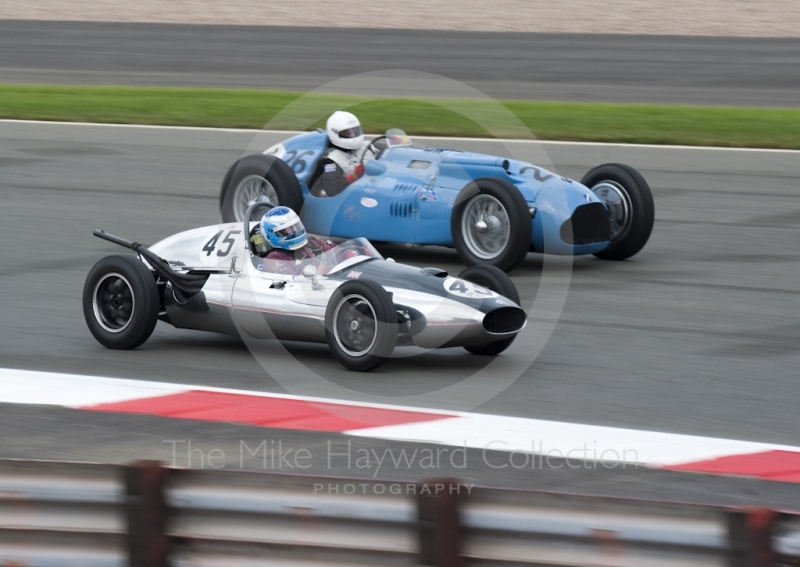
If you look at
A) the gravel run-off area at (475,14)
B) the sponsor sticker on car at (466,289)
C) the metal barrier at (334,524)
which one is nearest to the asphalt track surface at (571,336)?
the sponsor sticker on car at (466,289)

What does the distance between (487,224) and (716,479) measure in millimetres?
5086

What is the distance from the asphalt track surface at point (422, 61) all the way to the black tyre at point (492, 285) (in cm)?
1463

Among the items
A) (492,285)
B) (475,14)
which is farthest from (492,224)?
(475,14)

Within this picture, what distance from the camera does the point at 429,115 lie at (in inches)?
810

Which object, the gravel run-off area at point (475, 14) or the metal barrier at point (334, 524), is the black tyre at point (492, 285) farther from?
the gravel run-off area at point (475, 14)

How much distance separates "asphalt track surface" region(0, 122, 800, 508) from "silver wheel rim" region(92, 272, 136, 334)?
19 centimetres

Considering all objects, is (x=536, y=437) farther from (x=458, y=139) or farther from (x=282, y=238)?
(x=458, y=139)

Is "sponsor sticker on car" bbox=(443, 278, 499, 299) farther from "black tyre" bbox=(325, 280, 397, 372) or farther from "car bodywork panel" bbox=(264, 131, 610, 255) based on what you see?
"car bodywork panel" bbox=(264, 131, 610, 255)

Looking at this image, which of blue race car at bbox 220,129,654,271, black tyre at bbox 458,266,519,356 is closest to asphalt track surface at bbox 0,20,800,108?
blue race car at bbox 220,129,654,271

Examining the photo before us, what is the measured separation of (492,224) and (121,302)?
3497mm

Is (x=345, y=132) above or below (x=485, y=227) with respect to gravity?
above

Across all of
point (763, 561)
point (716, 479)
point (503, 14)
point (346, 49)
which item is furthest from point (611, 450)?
point (503, 14)

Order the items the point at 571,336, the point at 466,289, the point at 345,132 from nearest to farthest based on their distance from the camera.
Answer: the point at 466,289 < the point at 571,336 < the point at 345,132

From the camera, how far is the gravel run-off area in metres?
31.8
